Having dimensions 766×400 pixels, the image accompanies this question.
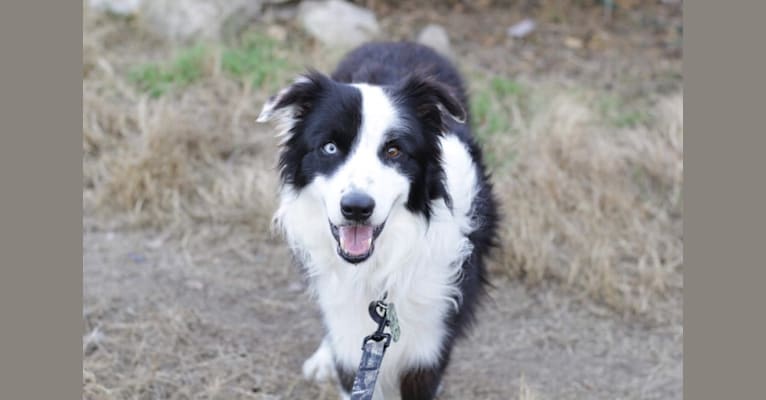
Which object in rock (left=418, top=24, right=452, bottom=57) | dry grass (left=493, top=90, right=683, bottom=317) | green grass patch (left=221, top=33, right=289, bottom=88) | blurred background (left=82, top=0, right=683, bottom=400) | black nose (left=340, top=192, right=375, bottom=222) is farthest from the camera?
rock (left=418, top=24, right=452, bottom=57)

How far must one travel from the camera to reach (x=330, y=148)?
319cm

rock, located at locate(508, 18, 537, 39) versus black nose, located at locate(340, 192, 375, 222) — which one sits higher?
black nose, located at locate(340, 192, 375, 222)

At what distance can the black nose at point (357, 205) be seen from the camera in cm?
296

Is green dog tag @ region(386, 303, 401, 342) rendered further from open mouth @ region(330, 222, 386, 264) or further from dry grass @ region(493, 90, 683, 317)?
dry grass @ region(493, 90, 683, 317)

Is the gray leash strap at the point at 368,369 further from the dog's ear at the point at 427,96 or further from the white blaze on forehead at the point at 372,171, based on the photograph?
the dog's ear at the point at 427,96

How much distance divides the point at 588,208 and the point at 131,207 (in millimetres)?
2644

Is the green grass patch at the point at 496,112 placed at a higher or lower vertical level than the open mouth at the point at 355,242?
lower

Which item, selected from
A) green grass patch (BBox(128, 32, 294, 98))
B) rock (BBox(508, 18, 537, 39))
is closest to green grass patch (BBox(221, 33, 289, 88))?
green grass patch (BBox(128, 32, 294, 98))

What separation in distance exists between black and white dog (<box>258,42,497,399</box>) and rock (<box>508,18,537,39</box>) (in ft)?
14.0

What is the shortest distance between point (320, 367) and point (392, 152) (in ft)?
4.71

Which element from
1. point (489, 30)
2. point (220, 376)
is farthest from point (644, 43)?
point (220, 376)

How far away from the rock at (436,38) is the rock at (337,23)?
14.7 inches

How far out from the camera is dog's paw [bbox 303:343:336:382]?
421 centimetres

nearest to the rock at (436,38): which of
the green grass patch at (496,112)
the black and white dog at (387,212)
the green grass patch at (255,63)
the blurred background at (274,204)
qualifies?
the blurred background at (274,204)
